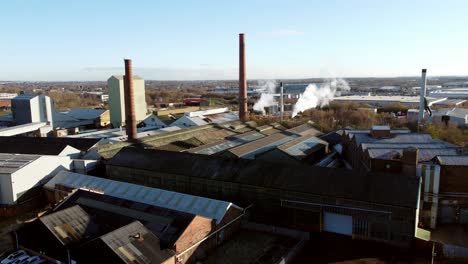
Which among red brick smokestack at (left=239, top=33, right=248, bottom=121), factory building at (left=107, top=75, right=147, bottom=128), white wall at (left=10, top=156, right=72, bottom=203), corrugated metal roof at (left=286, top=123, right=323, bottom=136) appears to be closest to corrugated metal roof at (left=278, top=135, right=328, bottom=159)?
corrugated metal roof at (left=286, top=123, right=323, bottom=136)

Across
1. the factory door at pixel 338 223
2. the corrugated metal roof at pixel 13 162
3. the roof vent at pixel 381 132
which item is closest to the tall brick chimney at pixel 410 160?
the factory door at pixel 338 223

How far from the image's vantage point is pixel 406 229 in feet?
49.2

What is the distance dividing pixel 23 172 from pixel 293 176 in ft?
51.9

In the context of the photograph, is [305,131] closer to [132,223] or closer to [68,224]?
[132,223]

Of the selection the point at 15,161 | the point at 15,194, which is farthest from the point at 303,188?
the point at 15,161

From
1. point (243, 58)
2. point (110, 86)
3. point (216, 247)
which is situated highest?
point (243, 58)

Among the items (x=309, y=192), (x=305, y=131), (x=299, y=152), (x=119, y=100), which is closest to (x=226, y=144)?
(x=299, y=152)

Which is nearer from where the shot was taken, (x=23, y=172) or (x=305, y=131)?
(x=23, y=172)

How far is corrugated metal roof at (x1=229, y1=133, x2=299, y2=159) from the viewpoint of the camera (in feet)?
87.0

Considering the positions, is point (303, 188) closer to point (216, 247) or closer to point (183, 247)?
point (216, 247)

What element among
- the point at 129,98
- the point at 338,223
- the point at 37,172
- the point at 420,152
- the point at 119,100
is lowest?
the point at 338,223

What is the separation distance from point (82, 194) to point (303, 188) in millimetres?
11219

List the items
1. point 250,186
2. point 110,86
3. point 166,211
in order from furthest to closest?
point 110,86 → point 250,186 → point 166,211

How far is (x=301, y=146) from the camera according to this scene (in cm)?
2814
